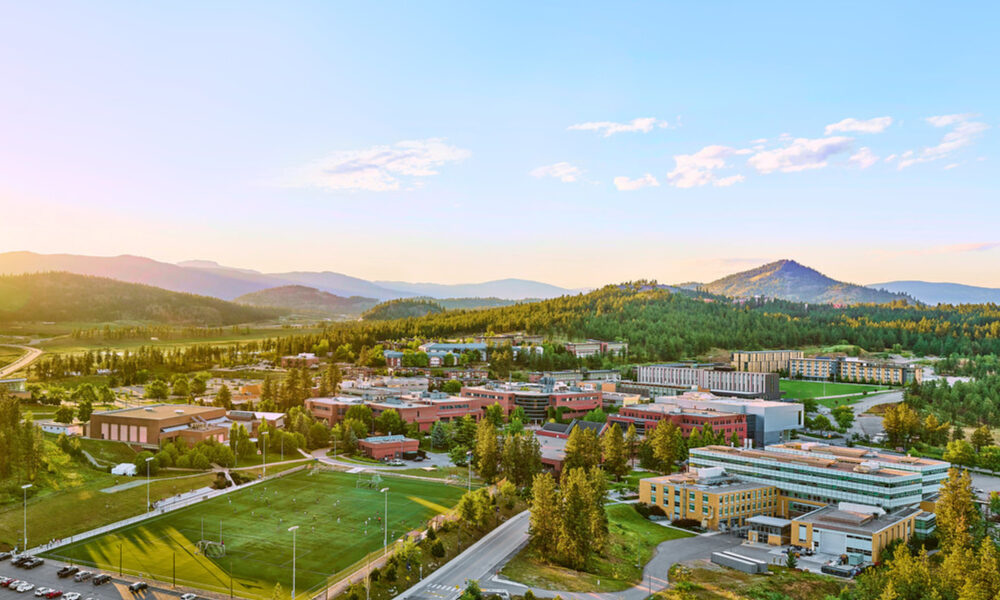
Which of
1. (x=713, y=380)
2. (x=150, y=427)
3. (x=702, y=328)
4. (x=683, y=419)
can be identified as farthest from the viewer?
(x=702, y=328)

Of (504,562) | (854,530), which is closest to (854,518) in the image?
(854,530)

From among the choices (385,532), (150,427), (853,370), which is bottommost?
(385,532)

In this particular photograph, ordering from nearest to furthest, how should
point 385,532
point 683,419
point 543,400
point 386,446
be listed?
point 385,532
point 386,446
point 683,419
point 543,400

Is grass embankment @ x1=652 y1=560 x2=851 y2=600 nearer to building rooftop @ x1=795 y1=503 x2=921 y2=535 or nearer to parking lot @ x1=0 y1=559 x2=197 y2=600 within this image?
building rooftop @ x1=795 y1=503 x2=921 y2=535

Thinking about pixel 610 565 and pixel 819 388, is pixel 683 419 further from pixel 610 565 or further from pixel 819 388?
pixel 819 388

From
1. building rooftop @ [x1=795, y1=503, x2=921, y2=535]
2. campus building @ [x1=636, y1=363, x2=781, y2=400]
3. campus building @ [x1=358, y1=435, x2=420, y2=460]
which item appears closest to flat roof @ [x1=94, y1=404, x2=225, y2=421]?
Result: campus building @ [x1=358, y1=435, x2=420, y2=460]

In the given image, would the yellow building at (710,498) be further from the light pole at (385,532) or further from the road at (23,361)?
the road at (23,361)
